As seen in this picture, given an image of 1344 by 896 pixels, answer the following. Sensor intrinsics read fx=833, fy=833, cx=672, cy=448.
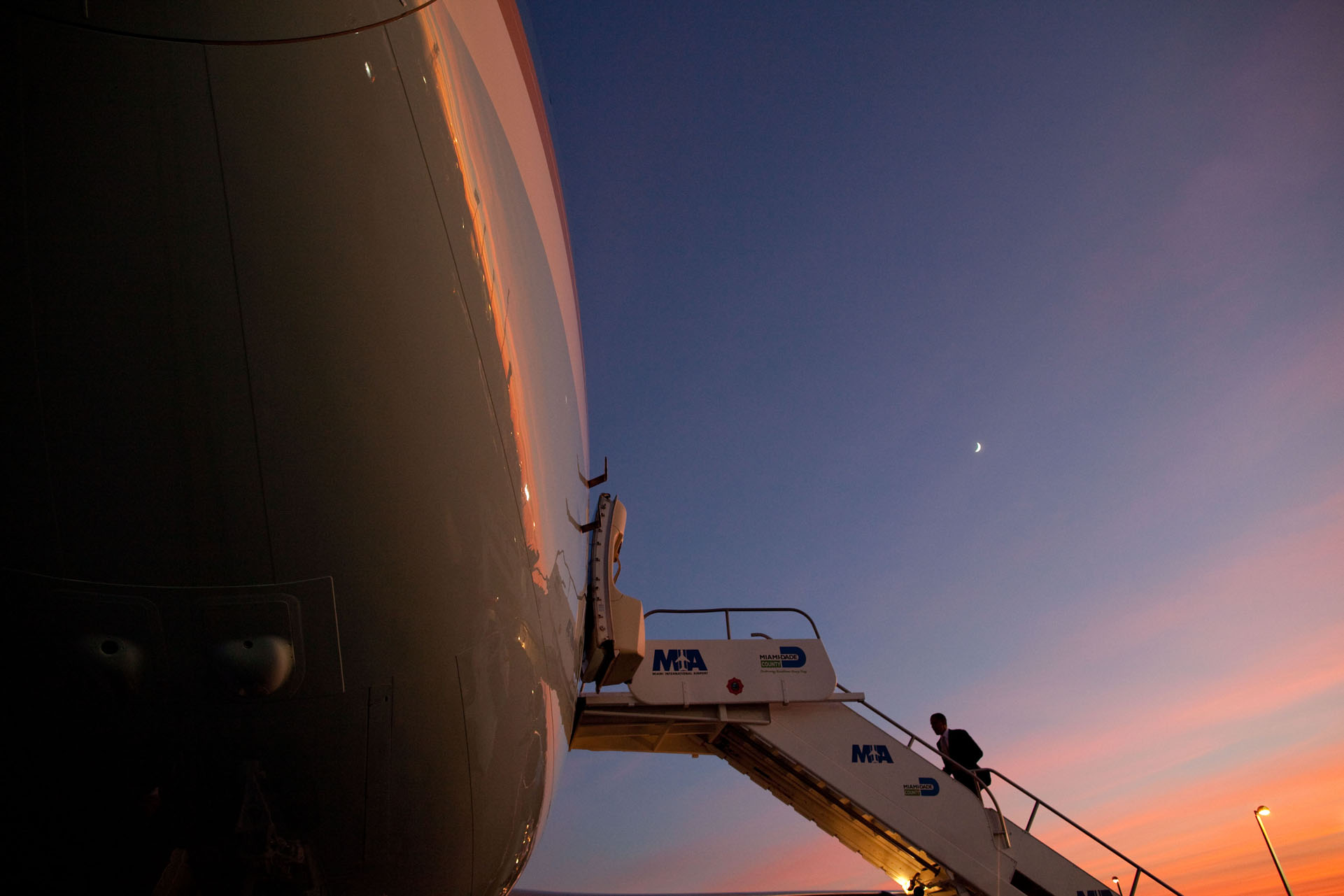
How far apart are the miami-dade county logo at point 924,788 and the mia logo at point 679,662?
2.49 m

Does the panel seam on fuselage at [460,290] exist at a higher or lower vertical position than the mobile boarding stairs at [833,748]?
lower

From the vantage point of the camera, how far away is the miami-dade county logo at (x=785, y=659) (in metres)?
9.07

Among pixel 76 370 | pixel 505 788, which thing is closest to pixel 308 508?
pixel 76 370

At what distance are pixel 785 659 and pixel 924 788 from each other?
1976 mm

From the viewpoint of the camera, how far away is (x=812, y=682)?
29.7 feet

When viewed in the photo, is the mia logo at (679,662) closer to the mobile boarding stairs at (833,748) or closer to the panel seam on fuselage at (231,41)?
the mobile boarding stairs at (833,748)

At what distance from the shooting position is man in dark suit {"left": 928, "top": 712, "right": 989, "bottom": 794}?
30.2 feet

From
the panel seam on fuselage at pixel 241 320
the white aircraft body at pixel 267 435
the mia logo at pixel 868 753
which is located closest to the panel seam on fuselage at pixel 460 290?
the white aircraft body at pixel 267 435

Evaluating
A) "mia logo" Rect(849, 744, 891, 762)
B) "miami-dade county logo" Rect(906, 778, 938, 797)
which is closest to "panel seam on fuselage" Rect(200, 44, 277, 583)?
"mia logo" Rect(849, 744, 891, 762)

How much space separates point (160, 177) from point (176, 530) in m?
0.62

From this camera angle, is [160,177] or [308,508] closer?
[160,177]

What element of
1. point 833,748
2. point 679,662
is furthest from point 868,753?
point 679,662

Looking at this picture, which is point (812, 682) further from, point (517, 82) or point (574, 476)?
point (517, 82)

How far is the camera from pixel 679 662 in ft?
29.3
